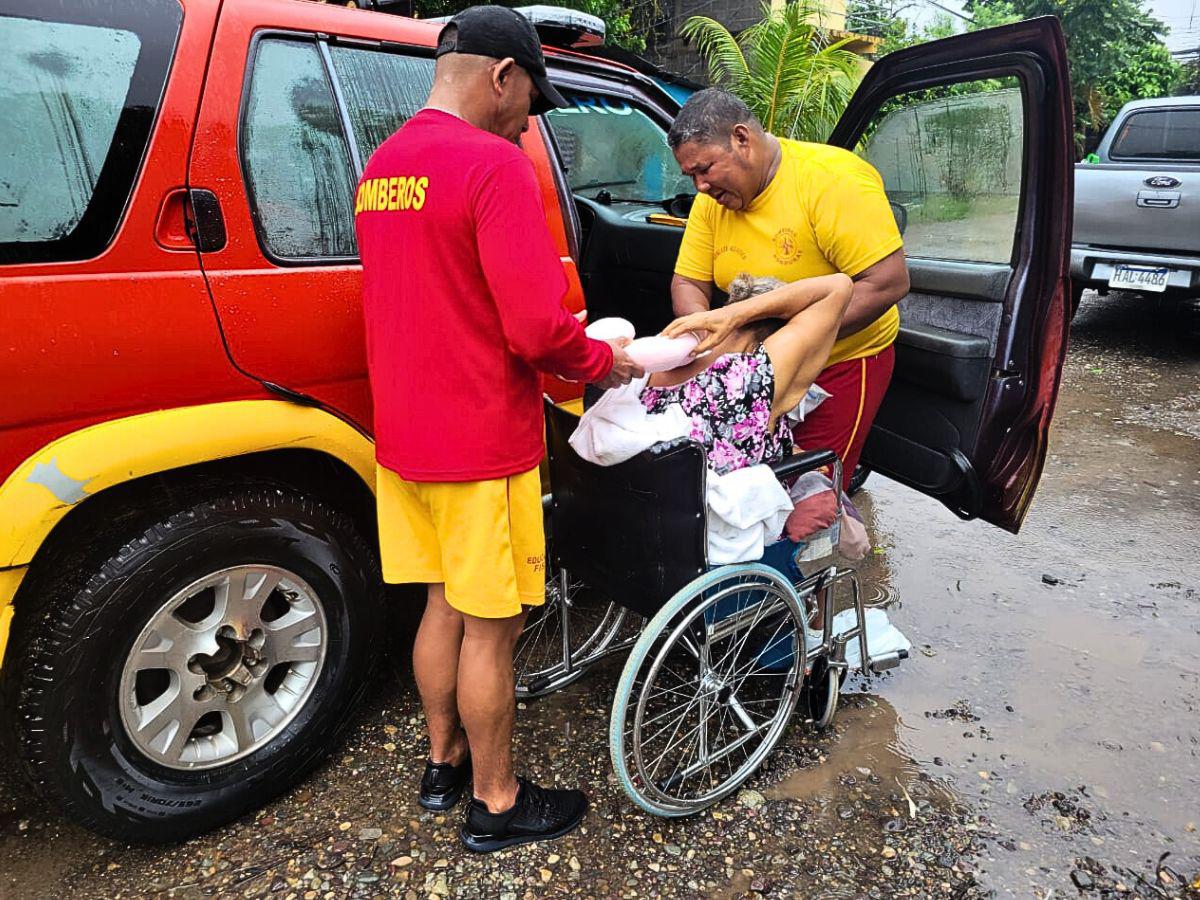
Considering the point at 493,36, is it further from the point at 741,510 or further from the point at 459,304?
the point at 741,510

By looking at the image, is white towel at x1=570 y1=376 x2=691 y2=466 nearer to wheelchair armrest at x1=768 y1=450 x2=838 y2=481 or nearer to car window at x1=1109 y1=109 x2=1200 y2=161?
wheelchair armrest at x1=768 y1=450 x2=838 y2=481

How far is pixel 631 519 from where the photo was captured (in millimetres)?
2092

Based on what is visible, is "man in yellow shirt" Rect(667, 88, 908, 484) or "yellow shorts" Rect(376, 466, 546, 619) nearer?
"yellow shorts" Rect(376, 466, 546, 619)

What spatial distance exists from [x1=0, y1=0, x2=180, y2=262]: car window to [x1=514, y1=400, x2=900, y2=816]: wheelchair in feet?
3.67

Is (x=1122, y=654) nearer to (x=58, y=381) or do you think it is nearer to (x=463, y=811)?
(x=463, y=811)

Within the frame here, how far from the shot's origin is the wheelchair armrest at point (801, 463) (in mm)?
2147

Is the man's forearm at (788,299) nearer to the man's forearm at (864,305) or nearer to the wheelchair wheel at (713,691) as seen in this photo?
the man's forearm at (864,305)

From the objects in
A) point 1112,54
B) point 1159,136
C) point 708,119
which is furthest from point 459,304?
point 1112,54

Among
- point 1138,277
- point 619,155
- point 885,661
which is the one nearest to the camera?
point 885,661

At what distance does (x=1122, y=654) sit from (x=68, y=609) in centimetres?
324

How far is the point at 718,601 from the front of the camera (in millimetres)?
2109

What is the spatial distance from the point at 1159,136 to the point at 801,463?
678cm

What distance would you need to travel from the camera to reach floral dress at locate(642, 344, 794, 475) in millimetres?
2080

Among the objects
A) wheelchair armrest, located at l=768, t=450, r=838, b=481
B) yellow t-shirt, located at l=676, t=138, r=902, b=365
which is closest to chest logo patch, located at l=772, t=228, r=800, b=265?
yellow t-shirt, located at l=676, t=138, r=902, b=365
